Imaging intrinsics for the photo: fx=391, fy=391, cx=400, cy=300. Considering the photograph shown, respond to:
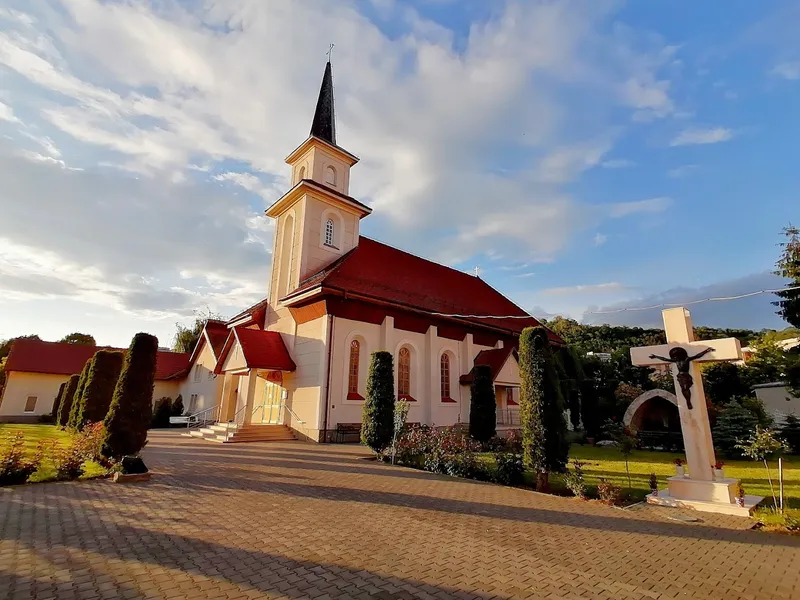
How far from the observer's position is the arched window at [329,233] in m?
20.8

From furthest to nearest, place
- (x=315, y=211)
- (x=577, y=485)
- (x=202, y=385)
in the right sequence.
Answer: (x=202, y=385) → (x=315, y=211) → (x=577, y=485)

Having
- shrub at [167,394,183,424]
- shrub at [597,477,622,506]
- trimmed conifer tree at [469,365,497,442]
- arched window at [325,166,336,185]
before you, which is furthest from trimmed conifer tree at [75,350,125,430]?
shrub at [597,477,622,506]

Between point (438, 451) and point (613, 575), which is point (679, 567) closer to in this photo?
point (613, 575)

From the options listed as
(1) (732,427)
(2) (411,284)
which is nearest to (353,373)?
(2) (411,284)

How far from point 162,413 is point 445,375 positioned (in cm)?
1938

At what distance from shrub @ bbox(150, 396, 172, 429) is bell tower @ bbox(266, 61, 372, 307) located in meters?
12.8

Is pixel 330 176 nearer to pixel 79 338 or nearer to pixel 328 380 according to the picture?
pixel 328 380

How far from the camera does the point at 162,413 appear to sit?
85.9 ft

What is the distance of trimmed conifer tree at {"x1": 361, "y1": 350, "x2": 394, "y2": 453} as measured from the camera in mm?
12766

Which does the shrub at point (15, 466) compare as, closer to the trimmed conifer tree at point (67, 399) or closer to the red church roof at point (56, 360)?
the trimmed conifer tree at point (67, 399)

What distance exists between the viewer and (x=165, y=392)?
3003cm

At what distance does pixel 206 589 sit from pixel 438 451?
8.53m

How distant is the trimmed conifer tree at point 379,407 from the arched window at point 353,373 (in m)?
4.02

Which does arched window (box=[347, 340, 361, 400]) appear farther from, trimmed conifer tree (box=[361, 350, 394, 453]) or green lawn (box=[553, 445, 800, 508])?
green lawn (box=[553, 445, 800, 508])
